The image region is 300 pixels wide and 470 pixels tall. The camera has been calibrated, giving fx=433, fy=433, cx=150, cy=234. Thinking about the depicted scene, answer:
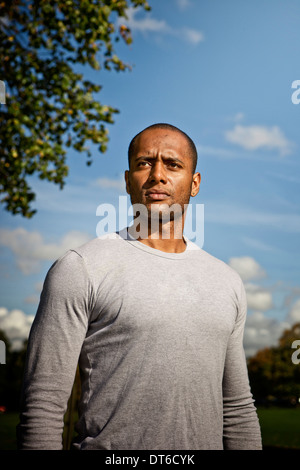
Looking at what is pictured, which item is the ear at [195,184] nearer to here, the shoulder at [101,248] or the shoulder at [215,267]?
the shoulder at [215,267]

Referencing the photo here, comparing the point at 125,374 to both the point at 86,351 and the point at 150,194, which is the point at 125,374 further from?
the point at 150,194

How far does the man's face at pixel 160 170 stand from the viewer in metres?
2.87

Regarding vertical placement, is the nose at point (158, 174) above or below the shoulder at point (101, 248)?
above

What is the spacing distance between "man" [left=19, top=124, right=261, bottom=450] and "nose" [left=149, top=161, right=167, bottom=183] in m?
0.01

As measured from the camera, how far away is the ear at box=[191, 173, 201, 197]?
10.4 feet

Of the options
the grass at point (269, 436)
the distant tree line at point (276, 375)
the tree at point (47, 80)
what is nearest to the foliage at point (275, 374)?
the distant tree line at point (276, 375)

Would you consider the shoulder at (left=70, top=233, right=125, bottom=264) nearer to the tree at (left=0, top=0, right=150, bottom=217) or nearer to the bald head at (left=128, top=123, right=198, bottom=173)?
the bald head at (left=128, top=123, right=198, bottom=173)

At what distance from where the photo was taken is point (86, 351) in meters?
2.51

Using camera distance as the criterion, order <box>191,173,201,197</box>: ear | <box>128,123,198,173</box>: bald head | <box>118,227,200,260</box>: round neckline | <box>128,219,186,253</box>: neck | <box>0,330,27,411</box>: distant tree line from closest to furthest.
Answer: <box>118,227,200,260</box>: round neckline → <box>128,219,186,253</box>: neck → <box>128,123,198,173</box>: bald head → <box>191,173,201,197</box>: ear → <box>0,330,27,411</box>: distant tree line

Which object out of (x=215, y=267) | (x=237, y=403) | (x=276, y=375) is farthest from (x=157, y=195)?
(x=276, y=375)

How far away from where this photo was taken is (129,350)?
2.42m

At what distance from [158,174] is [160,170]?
0.15 ft

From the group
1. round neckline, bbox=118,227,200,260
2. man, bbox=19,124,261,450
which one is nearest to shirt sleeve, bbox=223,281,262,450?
man, bbox=19,124,261,450

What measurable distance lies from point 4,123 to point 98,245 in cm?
741
